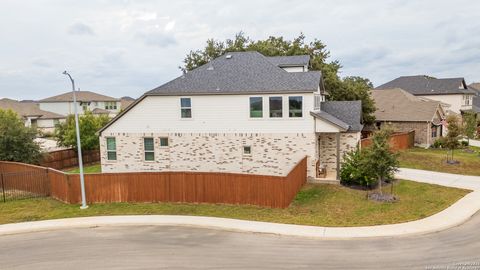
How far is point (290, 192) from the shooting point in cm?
1772

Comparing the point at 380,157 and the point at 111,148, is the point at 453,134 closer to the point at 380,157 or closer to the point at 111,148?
the point at 380,157

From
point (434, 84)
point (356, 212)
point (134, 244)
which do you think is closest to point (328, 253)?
point (356, 212)

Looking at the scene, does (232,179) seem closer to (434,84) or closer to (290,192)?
(290,192)

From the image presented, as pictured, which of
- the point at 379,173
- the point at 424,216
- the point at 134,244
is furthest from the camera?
the point at 379,173

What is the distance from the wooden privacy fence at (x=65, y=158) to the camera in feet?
103

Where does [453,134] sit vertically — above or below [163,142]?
below

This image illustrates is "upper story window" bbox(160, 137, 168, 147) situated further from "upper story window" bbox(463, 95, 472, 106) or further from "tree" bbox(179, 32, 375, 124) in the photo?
"upper story window" bbox(463, 95, 472, 106)

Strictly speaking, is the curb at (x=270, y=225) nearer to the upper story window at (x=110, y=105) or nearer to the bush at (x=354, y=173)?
the bush at (x=354, y=173)

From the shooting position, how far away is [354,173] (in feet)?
Result: 68.9

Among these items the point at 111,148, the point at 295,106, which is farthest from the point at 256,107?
the point at 111,148

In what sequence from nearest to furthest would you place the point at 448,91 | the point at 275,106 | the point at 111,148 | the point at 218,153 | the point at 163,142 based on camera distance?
the point at 275,106, the point at 218,153, the point at 163,142, the point at 111,148, the point at 448,91

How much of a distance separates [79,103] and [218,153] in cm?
5453

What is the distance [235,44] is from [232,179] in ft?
87.7

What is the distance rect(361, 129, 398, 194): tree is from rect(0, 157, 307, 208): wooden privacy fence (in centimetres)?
363
